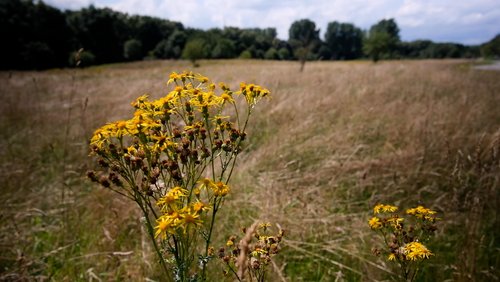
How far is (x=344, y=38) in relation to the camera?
9219 cm

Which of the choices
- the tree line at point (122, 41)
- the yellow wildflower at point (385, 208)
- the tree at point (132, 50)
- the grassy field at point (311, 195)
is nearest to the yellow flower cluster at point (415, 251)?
the yellow wildflower at point (385, 208)

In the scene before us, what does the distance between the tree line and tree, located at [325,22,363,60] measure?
5174 millimetres

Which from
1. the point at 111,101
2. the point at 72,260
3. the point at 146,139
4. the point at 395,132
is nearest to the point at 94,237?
the point at 72,260

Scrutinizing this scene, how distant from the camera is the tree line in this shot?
1377 inches

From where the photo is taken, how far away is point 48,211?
311 cm

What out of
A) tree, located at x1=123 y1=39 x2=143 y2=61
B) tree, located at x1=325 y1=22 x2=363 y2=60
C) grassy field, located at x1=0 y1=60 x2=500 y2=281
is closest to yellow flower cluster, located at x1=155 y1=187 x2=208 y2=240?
grassy field, located at x1=0 y1=60 x2=500 y2=281

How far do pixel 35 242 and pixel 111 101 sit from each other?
453 centimetres

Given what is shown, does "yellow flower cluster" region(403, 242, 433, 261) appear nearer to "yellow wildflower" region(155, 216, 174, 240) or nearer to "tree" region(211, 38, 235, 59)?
"yellow wildflower" region(155, 216, 174, 240)

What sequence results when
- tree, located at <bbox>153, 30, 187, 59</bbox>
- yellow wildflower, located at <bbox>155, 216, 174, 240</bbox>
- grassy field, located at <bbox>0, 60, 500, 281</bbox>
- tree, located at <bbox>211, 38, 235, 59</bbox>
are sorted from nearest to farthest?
yellow wildflower, located at <bbox>155, 216, 174, 240</bbox>
grassy field, located at <bbox>0, 60, 500, 281</bbox>
tree, located at <bbox>211, 38, 235, 59</bbox>
tree, located at <bbox>153, 30, 187, 59</bbox>

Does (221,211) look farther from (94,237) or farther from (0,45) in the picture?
(0,45)

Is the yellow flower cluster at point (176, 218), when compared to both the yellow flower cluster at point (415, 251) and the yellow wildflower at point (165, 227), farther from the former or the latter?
the yellow flower cluster at point (415, 251)

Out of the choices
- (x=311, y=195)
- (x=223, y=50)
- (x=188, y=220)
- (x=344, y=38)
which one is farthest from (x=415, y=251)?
(x=344, y=38)

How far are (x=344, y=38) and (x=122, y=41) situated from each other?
202 ft

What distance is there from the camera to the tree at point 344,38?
87100mm
